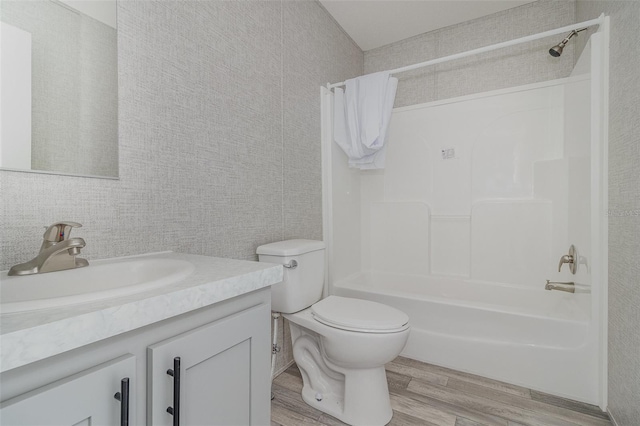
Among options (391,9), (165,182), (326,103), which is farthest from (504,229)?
(165,182)

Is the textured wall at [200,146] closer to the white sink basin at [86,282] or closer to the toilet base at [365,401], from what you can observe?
the white sink basin at [86,282]

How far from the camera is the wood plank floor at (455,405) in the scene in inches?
56.5

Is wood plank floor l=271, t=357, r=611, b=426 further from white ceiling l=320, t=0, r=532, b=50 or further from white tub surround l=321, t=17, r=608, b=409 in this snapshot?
white ceiling l=320, t=0, r=532, b=50

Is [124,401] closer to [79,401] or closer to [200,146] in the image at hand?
[79,401]

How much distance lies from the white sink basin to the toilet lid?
797mm

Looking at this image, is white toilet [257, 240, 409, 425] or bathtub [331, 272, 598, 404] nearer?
white toilet [257, 240, 409, 425]

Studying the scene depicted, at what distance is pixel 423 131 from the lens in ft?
8.40

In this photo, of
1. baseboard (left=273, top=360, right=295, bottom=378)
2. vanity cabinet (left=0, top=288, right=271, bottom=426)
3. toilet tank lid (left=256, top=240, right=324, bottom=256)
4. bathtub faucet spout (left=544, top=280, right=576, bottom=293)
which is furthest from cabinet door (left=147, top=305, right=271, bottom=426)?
bathtub faucet spout (left=544, top=280, right=576, bottom=293)

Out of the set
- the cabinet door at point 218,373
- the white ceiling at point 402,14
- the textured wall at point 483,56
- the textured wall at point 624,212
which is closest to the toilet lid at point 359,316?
the cabinet door at point 218,373

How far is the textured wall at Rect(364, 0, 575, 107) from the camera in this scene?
7.13ft

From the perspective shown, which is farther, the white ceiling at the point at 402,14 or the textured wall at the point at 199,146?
the white ceiling at the point at 402,14

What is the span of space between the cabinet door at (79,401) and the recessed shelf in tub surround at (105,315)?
0.06m

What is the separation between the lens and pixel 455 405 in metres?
1.54

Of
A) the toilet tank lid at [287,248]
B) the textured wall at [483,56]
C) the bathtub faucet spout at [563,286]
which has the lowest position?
the bathtub faucet spout at [563,286]
